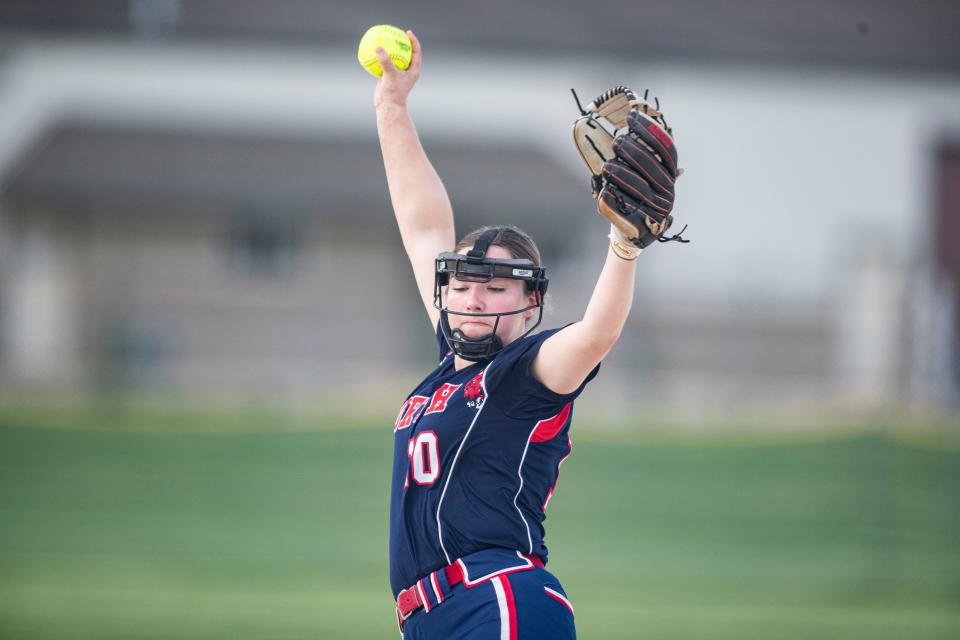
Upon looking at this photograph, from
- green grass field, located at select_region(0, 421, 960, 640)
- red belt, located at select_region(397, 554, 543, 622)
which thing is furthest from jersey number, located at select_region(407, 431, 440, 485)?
green grass field, located at select_region(0, 421, 960, 640)

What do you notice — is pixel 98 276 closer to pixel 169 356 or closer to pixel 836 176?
pixel 169 356

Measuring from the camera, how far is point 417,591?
10.8 feet

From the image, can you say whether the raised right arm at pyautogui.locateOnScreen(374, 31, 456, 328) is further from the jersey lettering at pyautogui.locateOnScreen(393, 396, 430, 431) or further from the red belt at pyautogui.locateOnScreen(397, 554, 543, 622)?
the red belt at pyautogui.locateOnScreen(397, 554, 543, 622)

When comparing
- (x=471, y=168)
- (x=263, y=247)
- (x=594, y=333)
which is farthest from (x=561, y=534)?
(x=263, y=247)

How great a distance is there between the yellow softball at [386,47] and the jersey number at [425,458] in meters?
1.35

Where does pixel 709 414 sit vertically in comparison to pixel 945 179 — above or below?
below

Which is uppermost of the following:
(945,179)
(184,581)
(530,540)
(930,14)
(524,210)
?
(930,14)

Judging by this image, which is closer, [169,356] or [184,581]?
[184,581]

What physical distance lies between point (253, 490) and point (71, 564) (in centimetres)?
229

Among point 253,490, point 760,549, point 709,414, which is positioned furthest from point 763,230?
point 253,490

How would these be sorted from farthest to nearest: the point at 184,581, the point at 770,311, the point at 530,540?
the point at 770,311 < the point at 184,581 < the point at 530,540

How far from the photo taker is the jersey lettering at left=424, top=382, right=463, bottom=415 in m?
3.31

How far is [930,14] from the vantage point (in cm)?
2333

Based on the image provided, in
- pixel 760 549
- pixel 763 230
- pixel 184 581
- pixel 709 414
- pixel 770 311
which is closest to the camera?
pixel 184 581
